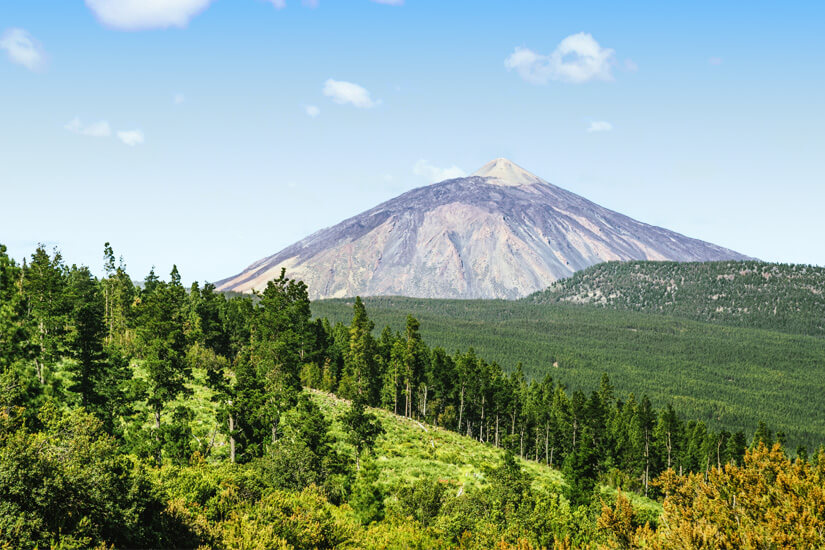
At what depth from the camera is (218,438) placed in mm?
48375

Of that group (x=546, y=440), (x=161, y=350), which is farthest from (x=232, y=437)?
(x=546, y=440)

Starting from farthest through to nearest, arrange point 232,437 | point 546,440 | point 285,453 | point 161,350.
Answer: point 546,440, point 232,437, point 161,350, point 285,453

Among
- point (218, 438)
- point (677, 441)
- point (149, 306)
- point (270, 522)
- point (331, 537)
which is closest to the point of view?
point (270, 522)

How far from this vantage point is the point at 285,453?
3781 cm

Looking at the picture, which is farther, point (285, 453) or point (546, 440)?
point (546, 440)

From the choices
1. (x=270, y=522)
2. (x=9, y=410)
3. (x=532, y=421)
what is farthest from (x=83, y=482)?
(x=532, y=421)

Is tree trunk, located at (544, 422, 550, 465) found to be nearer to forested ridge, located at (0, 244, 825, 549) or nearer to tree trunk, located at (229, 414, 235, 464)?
forested ridge, located at (0, 244, 825, 549)

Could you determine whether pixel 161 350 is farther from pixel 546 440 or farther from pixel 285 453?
pixel 546 440

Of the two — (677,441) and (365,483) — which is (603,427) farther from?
(365,483)

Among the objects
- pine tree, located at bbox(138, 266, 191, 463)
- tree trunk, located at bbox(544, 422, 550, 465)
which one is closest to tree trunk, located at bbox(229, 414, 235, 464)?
pine tree, located at bbox(138, 266, 191, 463)

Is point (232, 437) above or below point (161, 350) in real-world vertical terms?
below

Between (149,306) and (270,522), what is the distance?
2612 centimetres

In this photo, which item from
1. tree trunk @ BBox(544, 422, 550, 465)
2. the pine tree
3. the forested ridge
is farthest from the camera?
tree trunk @ BBox(544, 422, 550, 465)

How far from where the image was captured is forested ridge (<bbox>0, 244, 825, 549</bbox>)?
1806 centimetres
